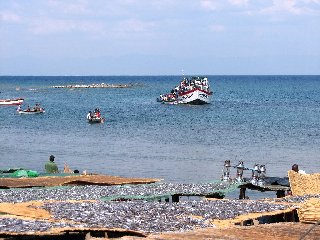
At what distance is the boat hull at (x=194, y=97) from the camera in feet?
333

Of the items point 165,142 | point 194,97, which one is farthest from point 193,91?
point 165,142

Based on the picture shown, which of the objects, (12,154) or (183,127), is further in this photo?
(183,127)

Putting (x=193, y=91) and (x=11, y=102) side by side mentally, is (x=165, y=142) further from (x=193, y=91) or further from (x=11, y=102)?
(x=11, y=102)

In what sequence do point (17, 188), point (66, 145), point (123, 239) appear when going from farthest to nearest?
point (66, 145) → point (17, 188) → point (123, 239)

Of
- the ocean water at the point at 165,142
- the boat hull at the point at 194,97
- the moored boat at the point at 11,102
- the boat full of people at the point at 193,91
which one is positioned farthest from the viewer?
the moored boat at the point at 11,102

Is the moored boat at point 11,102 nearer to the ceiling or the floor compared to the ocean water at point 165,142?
nearer to the ceiling

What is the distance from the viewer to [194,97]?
102 m

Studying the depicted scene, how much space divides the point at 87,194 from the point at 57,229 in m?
7.04

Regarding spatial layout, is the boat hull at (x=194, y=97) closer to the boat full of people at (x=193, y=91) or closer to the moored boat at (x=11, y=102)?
the boat full of people at (x=193, y=91)

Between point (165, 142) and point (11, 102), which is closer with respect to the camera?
point (165, 142)

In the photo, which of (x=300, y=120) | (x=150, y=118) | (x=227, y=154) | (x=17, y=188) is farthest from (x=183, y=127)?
(x=17, y=188)

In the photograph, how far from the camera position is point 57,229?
13977mm

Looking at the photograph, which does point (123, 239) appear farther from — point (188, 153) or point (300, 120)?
point (300, 120)

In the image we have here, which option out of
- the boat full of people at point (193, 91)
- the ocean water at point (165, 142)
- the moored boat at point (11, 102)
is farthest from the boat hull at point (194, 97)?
the moored boat at point (11, 102)
